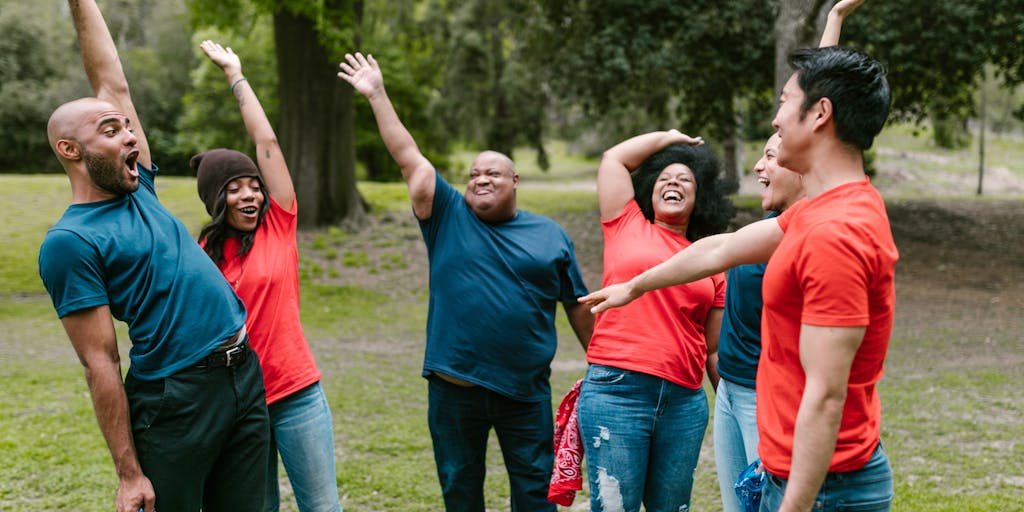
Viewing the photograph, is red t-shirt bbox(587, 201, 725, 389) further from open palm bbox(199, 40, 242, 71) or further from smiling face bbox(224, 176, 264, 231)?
open palm bbox(199, 40, 242, 71)

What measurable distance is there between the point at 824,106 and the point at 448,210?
2.18m

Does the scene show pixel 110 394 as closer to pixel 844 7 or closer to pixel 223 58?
pixel 223 58

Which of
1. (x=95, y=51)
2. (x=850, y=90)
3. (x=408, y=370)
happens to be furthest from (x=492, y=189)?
(x=408, y=370)

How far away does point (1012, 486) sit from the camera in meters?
5.52

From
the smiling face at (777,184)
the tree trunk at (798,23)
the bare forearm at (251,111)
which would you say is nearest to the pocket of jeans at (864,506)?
the smiling face at (777,184)

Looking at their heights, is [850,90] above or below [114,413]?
above

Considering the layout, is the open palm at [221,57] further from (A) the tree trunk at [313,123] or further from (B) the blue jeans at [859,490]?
(A) the tree trunk at [313,123]

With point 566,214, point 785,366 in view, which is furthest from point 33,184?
point 785,366

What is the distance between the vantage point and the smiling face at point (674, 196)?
3.84 metres

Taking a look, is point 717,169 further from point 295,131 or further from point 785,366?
point 295,131

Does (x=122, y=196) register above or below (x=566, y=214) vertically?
above

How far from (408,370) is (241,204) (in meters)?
6.03

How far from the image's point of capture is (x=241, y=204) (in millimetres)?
3730

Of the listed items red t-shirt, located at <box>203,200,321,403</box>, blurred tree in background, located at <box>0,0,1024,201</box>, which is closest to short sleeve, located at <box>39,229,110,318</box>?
red t-shirt, located at <box>203,200,321,403</box>
